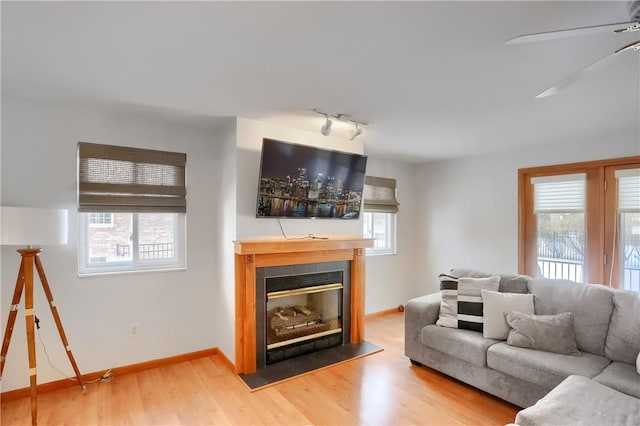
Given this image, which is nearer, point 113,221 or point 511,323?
point 511,323

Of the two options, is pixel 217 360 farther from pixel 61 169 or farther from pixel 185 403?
pixel 61 169

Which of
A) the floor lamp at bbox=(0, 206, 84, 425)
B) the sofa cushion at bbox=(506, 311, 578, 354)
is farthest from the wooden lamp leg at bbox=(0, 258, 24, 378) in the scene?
the sofa cushion at bbox=(506, 311, 578, 354)

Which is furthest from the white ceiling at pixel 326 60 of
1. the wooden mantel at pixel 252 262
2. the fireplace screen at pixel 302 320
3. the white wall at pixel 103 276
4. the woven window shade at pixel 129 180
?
the fireplace screen at pixel 302 320

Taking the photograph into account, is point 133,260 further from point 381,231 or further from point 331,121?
point 381,231

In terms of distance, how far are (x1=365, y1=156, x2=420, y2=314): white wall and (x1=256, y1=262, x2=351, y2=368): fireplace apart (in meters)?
1.12

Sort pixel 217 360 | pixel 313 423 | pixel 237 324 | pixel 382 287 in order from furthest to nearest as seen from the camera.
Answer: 1. pixel 382 287
2. pixel 217 360
3. pixel 237 324
4. pixel 313 423

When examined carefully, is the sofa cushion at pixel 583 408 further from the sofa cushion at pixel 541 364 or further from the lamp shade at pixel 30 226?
the lamp shade at pixel 30 226

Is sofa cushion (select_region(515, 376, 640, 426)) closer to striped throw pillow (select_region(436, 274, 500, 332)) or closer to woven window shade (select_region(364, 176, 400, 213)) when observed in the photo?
striped throw pillow (select_region(436, 274, 500, 332))

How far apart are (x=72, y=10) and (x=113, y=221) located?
2052mm

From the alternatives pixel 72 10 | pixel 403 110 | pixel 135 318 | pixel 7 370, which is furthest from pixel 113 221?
pixel 403 110

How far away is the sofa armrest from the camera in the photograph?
10.4 ft

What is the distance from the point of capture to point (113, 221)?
308 centimetres

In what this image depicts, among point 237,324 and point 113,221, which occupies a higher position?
point 113,221

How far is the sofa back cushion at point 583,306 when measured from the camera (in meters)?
2.50
